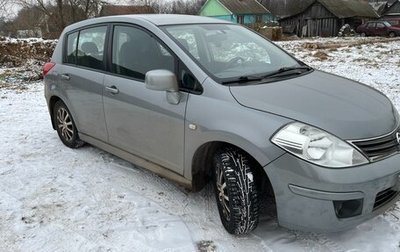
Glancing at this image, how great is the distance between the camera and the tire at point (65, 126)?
4.83 metres

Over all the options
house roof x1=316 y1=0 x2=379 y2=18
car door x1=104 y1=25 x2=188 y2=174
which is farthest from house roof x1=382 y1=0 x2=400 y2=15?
car door x1=104 y1=25 x2=188 y2=174

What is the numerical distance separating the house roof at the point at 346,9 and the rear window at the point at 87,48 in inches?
1771

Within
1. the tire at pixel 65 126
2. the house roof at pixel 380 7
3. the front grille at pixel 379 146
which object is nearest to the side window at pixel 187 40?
the front grille at pixel 379 146

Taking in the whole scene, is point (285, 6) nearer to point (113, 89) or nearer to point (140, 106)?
point (113, 89)

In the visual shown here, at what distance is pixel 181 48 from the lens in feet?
10.7

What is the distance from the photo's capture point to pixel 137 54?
3.64 meters

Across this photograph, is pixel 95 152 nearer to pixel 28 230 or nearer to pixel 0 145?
pixel 0 145

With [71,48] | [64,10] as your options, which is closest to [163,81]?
[71,48]

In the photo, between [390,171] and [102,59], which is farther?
[102,59]

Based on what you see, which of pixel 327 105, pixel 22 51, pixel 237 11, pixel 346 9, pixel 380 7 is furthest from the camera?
pixel 380 7

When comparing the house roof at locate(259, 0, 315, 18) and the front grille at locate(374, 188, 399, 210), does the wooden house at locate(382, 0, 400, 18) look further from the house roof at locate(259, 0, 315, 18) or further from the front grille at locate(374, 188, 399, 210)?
the front grille at locate(374, 188, 399, 210)

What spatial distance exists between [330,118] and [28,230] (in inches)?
99.2

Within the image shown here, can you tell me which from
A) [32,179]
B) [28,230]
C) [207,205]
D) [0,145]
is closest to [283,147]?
[207,205]

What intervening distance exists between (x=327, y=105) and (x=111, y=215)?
6.60 ft
